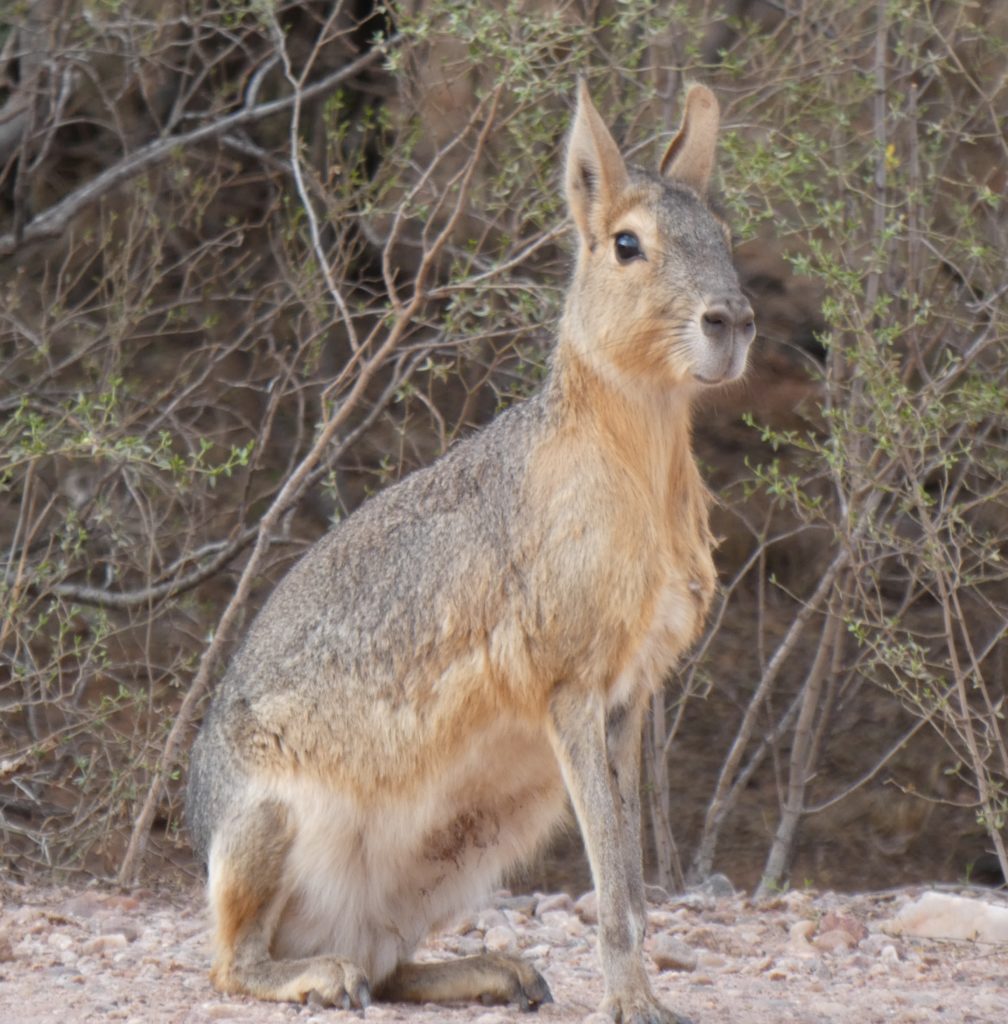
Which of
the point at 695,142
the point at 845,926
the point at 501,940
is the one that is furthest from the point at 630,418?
the point at 845,926

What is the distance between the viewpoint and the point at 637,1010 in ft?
14.7

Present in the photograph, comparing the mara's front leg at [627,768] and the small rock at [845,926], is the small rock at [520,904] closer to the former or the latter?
the small rock at [845,926]

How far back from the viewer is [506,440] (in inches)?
200

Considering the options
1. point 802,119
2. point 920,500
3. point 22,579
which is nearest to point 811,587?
point 802,119

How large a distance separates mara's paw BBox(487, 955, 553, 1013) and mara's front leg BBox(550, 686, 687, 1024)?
46 cm

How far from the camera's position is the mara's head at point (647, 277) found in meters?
4.67

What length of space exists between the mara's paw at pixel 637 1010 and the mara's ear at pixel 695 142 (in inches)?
94.7

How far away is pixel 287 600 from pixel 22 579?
2035 millimetres

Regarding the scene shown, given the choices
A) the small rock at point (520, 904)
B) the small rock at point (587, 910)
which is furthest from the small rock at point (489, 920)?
the small rock at point (587, 910)

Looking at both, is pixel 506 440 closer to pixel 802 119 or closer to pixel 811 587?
pixel 802 119

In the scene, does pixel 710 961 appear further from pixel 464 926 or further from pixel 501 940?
pixel 464 926

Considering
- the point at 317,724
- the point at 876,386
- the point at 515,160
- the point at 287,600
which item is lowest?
the point at 317,724

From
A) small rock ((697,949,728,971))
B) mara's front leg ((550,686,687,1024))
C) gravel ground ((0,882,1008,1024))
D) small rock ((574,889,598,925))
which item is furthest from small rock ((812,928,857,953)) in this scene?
mara's front leg ((550,686,687,1024))

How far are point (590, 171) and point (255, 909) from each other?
2.37 metres
